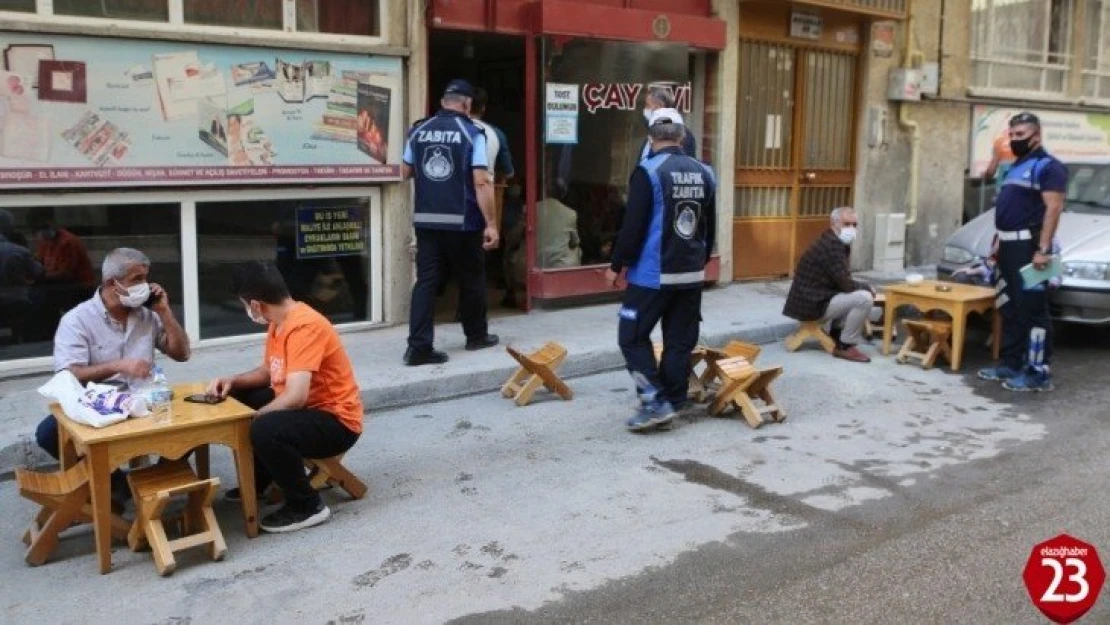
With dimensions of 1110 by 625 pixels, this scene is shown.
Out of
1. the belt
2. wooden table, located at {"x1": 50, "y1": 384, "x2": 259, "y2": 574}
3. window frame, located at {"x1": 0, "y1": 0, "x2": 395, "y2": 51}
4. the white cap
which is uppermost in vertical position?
window frame, located at {"x1": 0, "y1": 0, "x2": 395, "y2": 51}

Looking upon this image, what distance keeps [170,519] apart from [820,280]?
540cm

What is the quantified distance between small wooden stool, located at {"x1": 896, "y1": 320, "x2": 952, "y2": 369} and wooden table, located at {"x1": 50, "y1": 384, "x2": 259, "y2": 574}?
547cm

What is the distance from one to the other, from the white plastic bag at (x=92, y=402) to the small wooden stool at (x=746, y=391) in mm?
3487

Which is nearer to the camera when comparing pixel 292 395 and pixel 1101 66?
pixel 292 395

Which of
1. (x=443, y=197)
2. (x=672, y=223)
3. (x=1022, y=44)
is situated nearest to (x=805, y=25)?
(x=1022, y=44)

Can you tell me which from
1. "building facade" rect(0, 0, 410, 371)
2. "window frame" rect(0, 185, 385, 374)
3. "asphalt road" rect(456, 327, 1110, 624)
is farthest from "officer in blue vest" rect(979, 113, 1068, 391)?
"window frame" rect(0, 185, 385, 374)

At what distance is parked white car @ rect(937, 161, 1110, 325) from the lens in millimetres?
8305

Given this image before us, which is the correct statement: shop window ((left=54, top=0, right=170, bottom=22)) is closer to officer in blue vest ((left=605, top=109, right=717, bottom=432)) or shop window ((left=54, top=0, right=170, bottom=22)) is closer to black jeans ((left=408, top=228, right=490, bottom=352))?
black jeans ((left=408, top=228, right=490, bottom=352))

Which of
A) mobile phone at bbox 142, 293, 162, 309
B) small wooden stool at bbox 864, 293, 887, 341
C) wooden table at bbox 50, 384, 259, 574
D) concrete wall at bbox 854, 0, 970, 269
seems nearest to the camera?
wooden table at bbox 50, 384, 259, 574

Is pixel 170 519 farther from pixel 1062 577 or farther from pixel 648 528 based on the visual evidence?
pixel 1062 577

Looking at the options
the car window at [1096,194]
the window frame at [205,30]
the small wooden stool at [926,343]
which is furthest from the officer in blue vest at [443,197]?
the car window at [1096,194]

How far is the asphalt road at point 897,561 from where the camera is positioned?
12.7 ft

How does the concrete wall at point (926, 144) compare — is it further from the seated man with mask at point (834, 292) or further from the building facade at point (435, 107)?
the seated man with mask at point (834, 292)

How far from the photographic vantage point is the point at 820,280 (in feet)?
27.0
